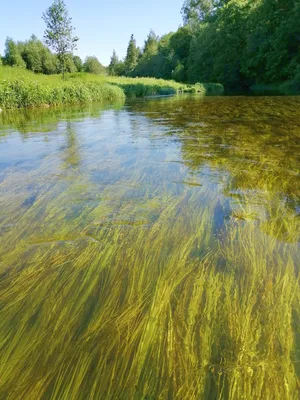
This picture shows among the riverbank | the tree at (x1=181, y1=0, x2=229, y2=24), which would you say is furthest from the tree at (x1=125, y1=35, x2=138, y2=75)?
the riverbank

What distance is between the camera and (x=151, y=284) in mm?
1724

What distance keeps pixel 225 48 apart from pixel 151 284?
1753 inches

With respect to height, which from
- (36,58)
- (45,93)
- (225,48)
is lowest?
(45,93)

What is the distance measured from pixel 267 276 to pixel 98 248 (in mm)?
1232

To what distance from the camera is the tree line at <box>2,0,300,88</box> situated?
26641mm

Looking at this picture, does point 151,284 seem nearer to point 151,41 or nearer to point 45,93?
point 45,93

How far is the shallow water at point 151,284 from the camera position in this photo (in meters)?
1.15

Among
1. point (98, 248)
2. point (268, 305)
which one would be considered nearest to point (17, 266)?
point (98, 248)

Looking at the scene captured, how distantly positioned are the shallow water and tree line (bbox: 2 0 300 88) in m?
23.6

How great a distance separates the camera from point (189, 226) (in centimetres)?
244

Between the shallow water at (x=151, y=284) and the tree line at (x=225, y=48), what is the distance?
77.4 ft

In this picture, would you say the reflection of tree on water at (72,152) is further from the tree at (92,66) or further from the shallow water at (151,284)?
the tree at (92,66)

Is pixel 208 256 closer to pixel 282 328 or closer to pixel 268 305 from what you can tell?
pixel 268 305

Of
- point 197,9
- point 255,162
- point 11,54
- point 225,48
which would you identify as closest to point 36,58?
point 11,54
